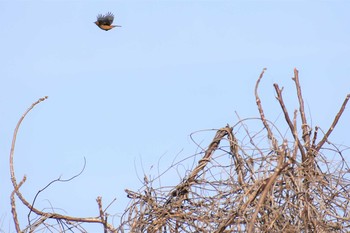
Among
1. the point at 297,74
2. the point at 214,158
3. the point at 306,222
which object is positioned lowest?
the point at 306,222

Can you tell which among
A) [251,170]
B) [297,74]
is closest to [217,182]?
[251,170]

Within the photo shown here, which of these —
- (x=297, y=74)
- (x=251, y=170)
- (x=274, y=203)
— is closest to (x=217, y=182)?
(x=251, y=170)

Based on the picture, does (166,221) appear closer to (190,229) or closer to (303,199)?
(190,229)

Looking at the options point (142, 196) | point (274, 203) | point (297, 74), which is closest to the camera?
point (274, 203)

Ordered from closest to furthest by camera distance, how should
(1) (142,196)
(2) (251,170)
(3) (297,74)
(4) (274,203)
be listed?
→ (4) (274,203), (2) (251,170), (1) (142,196), (3) (297,74)

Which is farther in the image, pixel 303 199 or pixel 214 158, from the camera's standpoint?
pixel 214 158

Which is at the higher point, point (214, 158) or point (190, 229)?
point (214, 158)

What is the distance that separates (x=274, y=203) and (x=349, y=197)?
347mm

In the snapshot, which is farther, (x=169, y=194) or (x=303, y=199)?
(x=169, y=194)

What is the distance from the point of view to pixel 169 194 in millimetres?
2789

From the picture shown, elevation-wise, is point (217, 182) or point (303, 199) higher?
point (217, 182)

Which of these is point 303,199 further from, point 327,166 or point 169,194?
point 169,194

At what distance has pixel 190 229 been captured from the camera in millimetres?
2623

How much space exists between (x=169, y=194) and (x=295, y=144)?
0.54m
